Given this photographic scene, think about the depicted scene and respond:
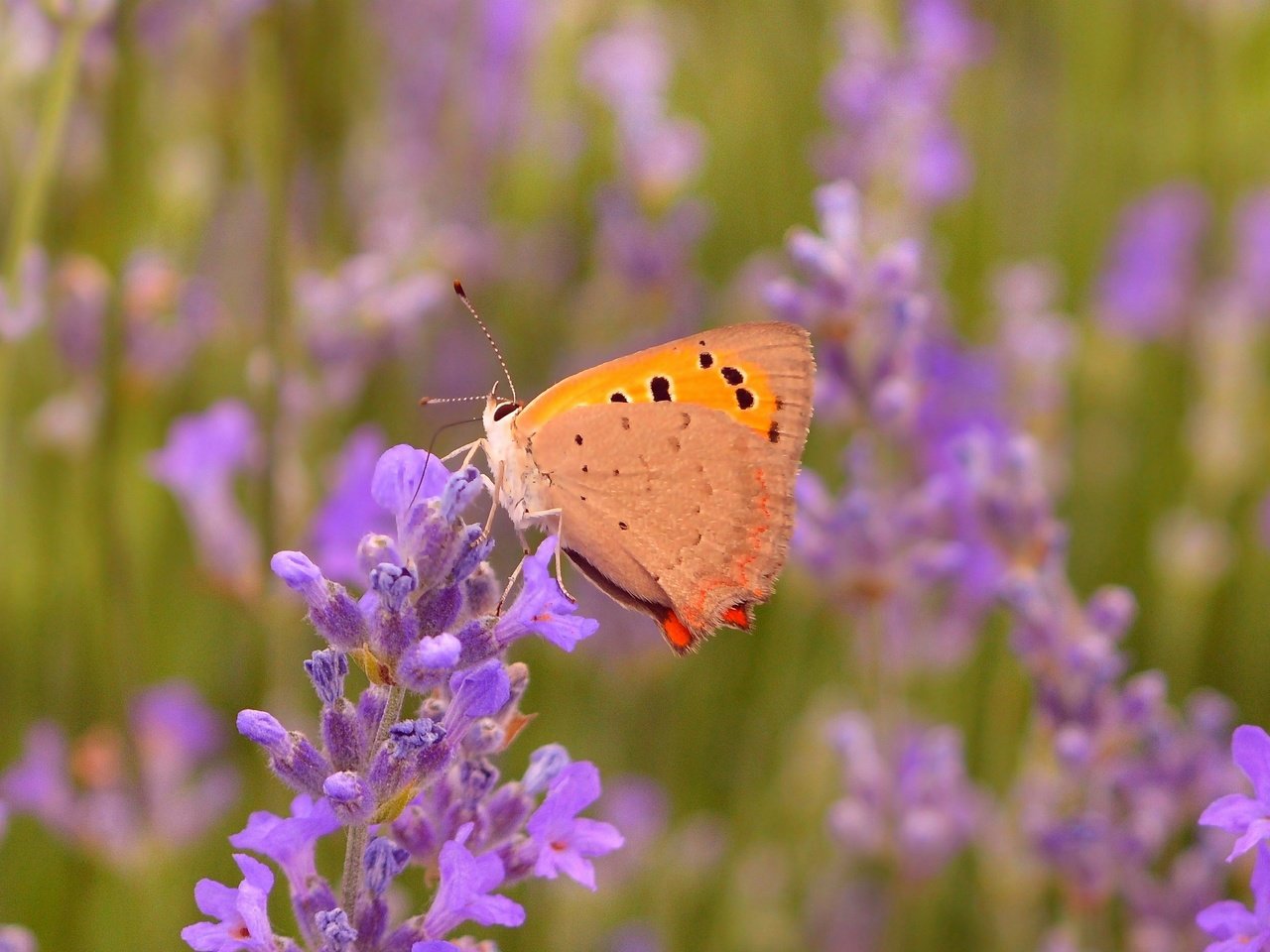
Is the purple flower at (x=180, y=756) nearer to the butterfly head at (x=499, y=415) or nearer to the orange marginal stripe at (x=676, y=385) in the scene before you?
the butterfly head at (x=499, y=415)

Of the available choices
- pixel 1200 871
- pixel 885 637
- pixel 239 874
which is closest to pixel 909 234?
pixel 885 637

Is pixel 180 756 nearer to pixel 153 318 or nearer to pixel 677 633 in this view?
pixel 153 318

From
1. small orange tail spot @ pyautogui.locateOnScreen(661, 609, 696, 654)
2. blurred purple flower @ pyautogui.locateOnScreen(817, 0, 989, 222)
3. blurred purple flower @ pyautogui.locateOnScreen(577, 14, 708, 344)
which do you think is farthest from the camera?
blurred purple flower @ pyautogui.locateOnScreen(577, 14, 708, 344)

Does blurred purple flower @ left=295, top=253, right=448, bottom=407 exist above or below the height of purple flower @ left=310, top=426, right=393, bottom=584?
above

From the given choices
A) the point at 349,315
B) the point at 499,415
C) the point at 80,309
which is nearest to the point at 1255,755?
the point at 499,415

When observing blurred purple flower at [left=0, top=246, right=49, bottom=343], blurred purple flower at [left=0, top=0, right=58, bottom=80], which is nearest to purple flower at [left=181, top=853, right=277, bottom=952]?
blurred purple flower at [left=0, top=246, right=49, bottom=343]

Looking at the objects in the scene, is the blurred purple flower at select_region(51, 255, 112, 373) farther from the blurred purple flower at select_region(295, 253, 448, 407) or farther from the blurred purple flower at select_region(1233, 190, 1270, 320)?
the blurred purple flower at select_region(1233, 190, 1270, 320)
